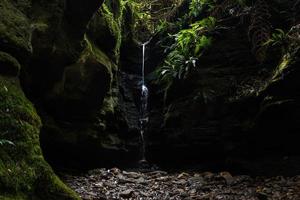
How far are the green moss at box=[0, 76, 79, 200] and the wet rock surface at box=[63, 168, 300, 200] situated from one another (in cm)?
189

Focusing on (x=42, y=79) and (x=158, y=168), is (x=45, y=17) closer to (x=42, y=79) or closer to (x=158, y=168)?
(x=42, y=79)

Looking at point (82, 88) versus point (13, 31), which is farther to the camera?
point (82, 88)

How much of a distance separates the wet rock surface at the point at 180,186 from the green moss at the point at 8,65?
2.41 metres

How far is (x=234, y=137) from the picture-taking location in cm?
753

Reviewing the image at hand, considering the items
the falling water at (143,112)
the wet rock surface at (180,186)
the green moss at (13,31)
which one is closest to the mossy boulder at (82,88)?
the wet rock surface at (180,186)

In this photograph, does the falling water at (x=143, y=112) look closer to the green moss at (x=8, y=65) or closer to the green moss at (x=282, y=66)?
the green moss at (x=282, y=66)

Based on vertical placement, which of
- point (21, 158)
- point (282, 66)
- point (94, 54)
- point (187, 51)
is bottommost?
point (21, 158)

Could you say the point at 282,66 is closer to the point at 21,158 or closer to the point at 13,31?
the point at 13,31

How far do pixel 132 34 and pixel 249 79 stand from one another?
15.5ft

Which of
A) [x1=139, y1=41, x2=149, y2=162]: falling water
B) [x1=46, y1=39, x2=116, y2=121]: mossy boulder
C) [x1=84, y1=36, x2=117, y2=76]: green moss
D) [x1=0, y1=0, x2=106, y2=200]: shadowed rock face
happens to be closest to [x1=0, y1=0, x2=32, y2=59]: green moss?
[x1=0, y1=0, x2=106, y2=200]: shadowed rock face

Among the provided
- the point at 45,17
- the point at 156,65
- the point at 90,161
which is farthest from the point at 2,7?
the point at 156,65

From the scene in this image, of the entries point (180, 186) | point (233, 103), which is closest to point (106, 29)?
point (233, 103)

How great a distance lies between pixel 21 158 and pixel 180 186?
3.74m

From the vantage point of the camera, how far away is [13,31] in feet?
15.5
